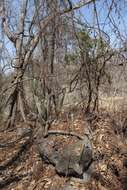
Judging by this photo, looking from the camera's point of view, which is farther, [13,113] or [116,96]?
[13,113]

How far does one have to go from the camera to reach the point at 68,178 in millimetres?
7789

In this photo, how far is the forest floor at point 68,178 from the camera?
7805mm

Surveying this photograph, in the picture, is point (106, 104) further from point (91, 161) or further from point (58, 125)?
point (91, 161)

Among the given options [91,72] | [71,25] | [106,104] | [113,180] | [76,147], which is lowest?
[113,180]

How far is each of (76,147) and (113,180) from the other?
838mm

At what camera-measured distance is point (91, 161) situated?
830cm

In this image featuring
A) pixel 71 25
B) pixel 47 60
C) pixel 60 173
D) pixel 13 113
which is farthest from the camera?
pixel 13 113

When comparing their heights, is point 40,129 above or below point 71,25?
below

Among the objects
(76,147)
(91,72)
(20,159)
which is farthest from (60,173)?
(91,72)

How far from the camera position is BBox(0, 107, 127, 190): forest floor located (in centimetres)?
780

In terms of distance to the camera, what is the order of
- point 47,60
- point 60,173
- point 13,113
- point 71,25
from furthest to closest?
point 13,113, point 47,60, point 71,25, point 60,173

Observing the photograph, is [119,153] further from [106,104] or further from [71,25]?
[71,25]

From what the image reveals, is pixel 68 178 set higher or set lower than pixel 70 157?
lower

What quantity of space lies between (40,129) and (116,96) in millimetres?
1757
